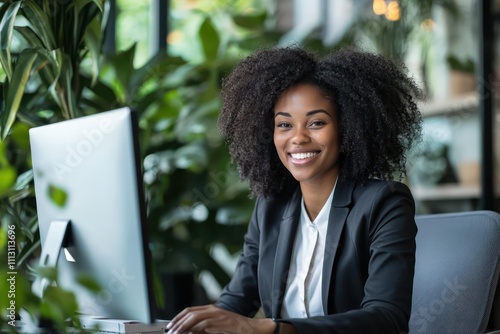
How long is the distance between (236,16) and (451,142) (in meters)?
1.41

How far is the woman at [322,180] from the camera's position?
161 centimetres

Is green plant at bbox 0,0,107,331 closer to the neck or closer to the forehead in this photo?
the forehead

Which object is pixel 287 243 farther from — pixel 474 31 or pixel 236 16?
pixel 474 31

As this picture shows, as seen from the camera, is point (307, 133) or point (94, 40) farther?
point (94, 40)

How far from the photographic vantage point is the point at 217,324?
4.16 feet

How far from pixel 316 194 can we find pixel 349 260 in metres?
0.21

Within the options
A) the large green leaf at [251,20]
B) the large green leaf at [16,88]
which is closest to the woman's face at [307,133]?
the large green leaf at [16,88]

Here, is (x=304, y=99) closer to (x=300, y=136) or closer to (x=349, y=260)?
(x=300, y=136)

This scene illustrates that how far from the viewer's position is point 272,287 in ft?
5.72

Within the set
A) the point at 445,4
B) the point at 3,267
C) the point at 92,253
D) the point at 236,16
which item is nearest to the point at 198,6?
the point at 236,16

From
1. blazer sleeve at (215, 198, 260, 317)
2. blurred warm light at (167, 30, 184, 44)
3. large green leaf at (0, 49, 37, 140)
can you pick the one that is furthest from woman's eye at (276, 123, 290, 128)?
blurred warm light at (167, 30, 184, 44)

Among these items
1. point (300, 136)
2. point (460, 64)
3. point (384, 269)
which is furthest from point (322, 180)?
point (460, 64)

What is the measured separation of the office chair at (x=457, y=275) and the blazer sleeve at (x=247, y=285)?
394mm

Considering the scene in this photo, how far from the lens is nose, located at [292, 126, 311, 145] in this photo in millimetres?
1677
